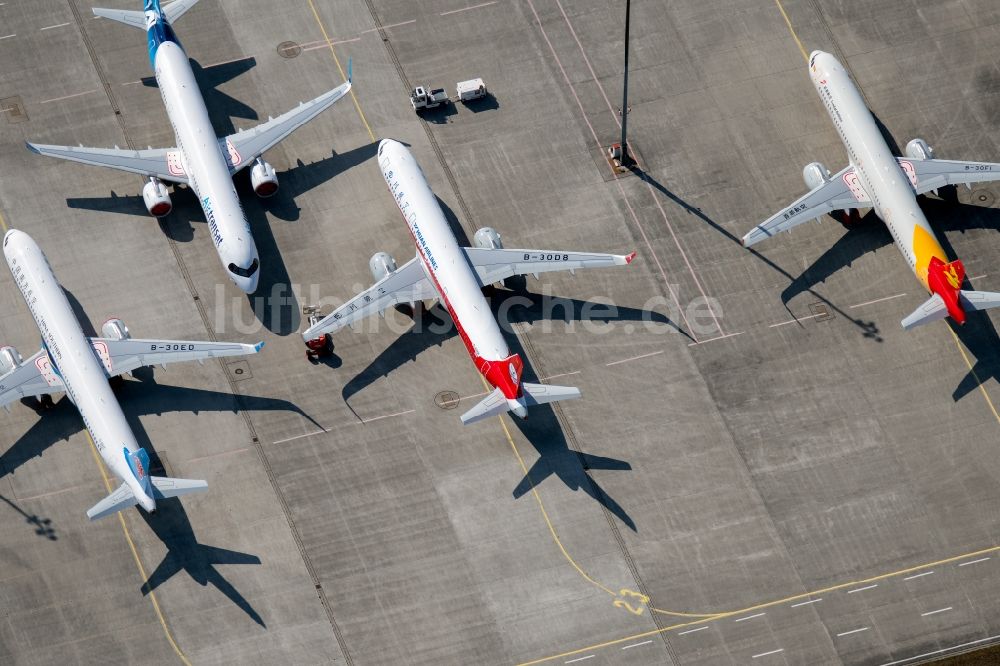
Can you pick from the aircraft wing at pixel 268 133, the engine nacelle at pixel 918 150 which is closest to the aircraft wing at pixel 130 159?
the aircraft wing at pixel 268 133

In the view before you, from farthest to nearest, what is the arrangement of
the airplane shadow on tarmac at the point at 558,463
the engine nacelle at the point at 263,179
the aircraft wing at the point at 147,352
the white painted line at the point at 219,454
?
the engine nacelle at the point at 263,179, the white painted line at the point at 219,454, the aircraft wing at the point at 147,352, the airplane shadow on tarmac at the point at 558,463

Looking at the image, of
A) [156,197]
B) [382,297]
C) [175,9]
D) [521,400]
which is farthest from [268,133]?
[521,400]

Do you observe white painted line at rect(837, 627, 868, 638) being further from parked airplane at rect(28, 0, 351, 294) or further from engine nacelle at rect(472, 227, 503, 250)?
parked airplane at rect(28, 0, 351, 294)

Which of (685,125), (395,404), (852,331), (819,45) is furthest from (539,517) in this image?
(819,45)

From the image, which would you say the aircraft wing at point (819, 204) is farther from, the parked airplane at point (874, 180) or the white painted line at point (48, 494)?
the white painted line at point (48, 494)

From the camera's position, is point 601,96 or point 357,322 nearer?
point 357,322

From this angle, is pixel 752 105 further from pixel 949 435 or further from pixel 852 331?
pixel 949 435
